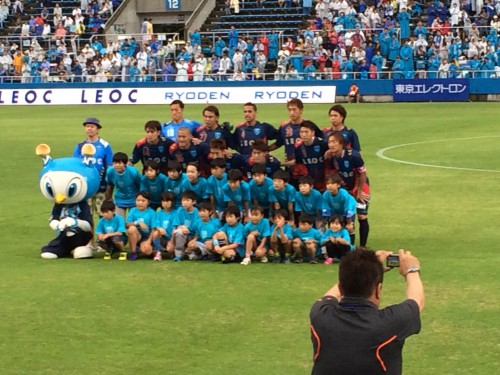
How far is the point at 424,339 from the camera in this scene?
9234 mm

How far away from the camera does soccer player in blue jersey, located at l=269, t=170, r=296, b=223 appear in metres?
13.0

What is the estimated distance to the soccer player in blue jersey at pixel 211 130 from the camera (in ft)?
47.1

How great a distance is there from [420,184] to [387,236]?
17.2 feet

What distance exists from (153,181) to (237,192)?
119cm

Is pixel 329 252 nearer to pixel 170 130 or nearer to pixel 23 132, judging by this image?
pixel 170 130

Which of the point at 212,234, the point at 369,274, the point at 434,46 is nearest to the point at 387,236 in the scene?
the point at 212,234

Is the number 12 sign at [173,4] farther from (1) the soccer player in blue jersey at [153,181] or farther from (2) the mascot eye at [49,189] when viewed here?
(2) the mascot eye at [49,189]

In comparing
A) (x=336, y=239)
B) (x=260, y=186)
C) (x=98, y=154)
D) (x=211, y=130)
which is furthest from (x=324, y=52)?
(x=336, y=239)

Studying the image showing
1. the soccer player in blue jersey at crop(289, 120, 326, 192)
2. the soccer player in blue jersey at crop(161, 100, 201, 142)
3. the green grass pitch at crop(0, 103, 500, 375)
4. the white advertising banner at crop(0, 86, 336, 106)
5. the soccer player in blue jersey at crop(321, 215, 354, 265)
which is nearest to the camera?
the green grass pitch at crop(0, 103, 500, 375)

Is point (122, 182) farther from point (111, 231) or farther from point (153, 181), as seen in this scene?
point (111, 231)

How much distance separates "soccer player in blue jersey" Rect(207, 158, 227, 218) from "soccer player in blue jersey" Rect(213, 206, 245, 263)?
616 mm

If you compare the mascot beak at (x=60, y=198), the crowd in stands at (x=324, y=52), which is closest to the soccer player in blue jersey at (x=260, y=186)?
the mascot beak at (x=60, y=198)

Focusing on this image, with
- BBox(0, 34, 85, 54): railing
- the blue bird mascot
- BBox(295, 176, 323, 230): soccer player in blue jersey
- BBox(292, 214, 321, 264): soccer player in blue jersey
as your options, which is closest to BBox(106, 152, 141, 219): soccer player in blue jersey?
the blue bird mascot

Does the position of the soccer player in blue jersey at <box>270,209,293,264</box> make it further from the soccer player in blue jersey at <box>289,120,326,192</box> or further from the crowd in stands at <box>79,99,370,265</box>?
the soccer player in blue jersey at <box>289,120,326,192</box>
